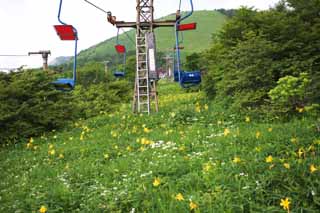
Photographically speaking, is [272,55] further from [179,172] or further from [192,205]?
[192,205]

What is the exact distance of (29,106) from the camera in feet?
35.5

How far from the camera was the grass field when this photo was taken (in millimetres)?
3605

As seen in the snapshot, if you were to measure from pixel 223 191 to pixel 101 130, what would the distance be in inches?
235

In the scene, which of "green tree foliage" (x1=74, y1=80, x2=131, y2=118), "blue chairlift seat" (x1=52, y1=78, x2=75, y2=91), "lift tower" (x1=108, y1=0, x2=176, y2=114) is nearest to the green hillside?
"green tree foliage" (x1=74, y1=80, x2=131, y2=118)

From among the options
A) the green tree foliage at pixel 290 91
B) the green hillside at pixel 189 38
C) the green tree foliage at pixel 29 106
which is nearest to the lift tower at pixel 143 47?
the green tree foliage at pixel 29 106

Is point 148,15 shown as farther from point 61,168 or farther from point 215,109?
point 61,168

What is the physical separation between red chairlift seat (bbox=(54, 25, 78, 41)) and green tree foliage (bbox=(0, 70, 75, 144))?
2860 millimetres

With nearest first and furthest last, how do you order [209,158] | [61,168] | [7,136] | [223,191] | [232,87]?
[223,191]
[209,158]
[61,168]
[232,87]
[7,136]

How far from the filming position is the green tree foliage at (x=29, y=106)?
9.98 metres

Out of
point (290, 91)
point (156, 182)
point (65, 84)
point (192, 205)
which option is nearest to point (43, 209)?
point (156, 182)

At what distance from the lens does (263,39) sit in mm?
8453

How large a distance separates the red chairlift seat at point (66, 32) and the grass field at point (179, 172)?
8.61ft

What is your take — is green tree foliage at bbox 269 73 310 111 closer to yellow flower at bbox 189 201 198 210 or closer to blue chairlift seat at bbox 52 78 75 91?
yellow flower at bbox 189 201 198 210

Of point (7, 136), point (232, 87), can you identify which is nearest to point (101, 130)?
point (7, 136)
